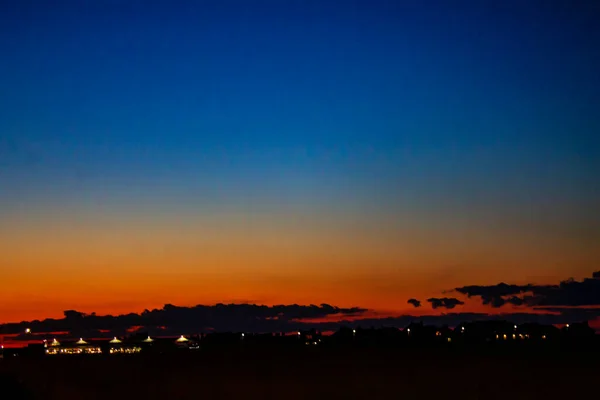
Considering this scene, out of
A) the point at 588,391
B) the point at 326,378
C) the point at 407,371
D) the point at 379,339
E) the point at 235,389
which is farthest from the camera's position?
the point at 379,339

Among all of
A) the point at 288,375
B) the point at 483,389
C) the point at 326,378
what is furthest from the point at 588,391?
the point at 288,375

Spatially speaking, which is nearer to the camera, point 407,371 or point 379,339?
point 407,371

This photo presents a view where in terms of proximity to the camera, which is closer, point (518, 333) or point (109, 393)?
point (109, 393)

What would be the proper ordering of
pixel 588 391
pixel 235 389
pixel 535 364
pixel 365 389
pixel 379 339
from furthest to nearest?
pixel 379 339
pixel 535 364
pixel 235 389
pixel 365 389
pixel 588 391

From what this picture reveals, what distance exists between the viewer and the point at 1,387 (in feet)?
174

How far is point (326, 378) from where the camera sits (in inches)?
2264

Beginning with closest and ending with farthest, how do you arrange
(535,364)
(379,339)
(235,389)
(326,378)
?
(235,389), (326,378), (535,364), (379,339)

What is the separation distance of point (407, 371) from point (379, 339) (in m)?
121

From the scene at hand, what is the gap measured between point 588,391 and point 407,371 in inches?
778

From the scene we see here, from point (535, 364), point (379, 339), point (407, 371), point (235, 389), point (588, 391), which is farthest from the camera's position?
point (379, 339)

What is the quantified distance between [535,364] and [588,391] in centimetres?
2519

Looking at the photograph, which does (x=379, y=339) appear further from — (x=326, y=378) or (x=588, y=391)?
(x=588, y=391)

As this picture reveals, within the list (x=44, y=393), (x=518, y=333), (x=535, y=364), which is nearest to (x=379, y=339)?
(x=518, y=333)

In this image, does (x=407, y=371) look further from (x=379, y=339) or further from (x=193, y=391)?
(x=379, y=339)
